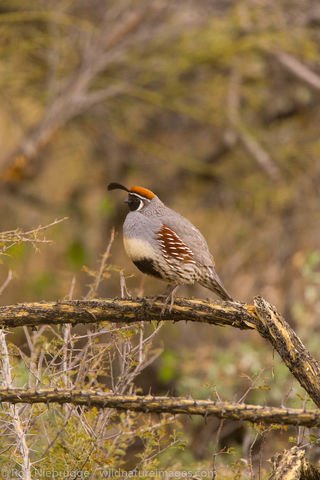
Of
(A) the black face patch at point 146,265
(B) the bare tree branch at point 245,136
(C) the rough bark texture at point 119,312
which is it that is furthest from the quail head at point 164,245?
(B) the bare tree branch at point 245,136

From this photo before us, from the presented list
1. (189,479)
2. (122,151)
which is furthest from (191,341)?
(189,479)

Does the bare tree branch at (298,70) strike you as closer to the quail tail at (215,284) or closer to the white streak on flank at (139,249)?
the quail tail at (215,284)

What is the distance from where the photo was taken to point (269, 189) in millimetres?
11148

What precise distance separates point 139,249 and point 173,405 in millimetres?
1401

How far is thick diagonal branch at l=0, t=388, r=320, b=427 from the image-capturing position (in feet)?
11.5

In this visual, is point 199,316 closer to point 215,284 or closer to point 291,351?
point 291,351

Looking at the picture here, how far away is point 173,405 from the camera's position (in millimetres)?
3559

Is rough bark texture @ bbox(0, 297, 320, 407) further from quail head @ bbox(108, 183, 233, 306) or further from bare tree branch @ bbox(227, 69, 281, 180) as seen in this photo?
bare tree branch @ bbox(227, 69, 281, 180)

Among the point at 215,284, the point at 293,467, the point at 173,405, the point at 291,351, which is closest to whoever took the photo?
the point at 173,405

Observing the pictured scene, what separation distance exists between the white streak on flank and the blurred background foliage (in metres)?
4.01

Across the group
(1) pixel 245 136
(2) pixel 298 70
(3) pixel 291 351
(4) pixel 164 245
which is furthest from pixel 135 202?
(2) pixel 298 70

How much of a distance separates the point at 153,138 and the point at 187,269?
777 cm

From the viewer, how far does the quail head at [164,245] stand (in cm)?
473

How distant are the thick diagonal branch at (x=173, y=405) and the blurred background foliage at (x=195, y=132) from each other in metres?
4.74
